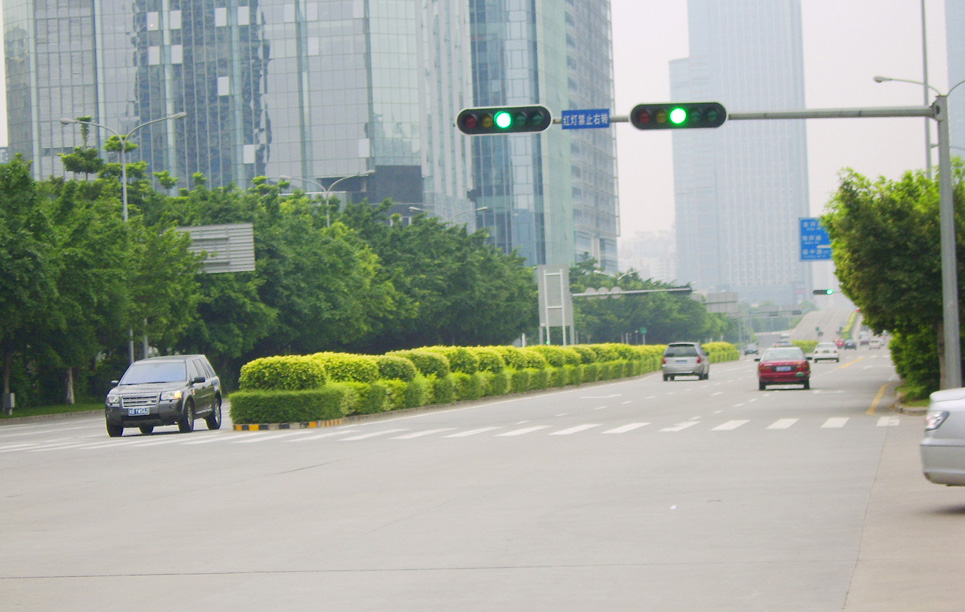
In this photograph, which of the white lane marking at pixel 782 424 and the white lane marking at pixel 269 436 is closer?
the white lane marking at pixel 782 424

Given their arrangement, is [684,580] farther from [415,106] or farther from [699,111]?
[415,106]

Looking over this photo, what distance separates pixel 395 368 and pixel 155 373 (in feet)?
28.1

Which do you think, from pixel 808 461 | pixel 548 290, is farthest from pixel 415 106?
pixel 808 461

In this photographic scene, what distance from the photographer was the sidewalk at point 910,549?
754 cm

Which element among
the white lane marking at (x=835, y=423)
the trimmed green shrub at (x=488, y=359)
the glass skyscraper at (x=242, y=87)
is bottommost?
the white lane marking at (x=835, y=423)

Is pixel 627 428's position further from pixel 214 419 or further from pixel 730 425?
pixel 214 419

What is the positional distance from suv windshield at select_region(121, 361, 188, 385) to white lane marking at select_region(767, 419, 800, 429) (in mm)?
13188

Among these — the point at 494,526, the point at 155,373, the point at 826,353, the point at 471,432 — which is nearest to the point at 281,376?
the point at 155,373

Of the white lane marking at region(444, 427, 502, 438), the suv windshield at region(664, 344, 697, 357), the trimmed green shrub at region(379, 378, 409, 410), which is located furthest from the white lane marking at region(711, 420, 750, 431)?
the suv windshield at region(664, 344, 697, 357)

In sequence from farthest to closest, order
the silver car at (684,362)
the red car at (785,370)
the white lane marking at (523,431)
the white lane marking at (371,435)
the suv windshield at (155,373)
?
1. the silver car at (684,362)
2. the red car at (785,370)
3. the suv windshield at (155,373)
4. the white lane marking at (371,435)
5. the white lane marking at (523,431)

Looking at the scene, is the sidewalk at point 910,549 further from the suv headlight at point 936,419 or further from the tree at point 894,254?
the tree at point 894,254

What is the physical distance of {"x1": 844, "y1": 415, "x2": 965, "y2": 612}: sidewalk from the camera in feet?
24.7

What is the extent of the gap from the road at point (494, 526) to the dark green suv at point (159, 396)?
503cm

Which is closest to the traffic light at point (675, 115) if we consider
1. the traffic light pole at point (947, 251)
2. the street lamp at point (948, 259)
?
the traffic light pole at point (947, 251)
